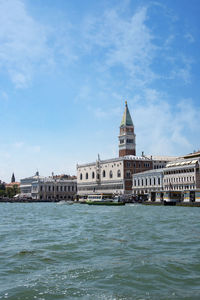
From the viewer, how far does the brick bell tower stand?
392ft

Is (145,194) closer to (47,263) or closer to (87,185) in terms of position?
(87,185)

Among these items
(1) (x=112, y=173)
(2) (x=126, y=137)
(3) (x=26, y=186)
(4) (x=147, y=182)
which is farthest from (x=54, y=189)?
(4) (x=147, y=182)

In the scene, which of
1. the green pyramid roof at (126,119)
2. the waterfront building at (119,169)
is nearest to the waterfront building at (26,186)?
the waterfront building at (119,169)

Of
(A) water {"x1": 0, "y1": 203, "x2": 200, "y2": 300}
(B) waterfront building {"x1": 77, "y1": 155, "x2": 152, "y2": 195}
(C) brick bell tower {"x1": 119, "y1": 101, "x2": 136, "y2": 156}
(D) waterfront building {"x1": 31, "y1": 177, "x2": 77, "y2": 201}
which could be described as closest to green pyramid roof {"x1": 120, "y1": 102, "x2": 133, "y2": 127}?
(C) brick bell tower {"x1": 119, "y1": 101, "x2": 136, "y2": 156}

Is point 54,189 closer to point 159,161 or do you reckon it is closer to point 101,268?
point 159,161

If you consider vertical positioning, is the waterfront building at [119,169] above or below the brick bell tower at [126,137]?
below

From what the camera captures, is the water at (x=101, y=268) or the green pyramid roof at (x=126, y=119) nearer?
the water at (x=101, y=268)

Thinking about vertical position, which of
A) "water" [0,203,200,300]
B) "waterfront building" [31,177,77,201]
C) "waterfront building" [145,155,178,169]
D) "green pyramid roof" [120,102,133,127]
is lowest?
"water" [0,203,200,300]

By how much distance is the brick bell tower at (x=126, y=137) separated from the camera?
11938 cm

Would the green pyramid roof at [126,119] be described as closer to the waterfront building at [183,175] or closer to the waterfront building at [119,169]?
the waterfront building at [119,169]

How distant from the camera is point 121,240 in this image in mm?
18484

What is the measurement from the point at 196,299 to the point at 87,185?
389 feet

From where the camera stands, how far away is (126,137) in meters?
120

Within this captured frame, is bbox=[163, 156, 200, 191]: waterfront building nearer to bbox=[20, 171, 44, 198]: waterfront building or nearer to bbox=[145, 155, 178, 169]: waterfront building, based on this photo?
bbox=[145, 155, 178, 169]: waterfront building
